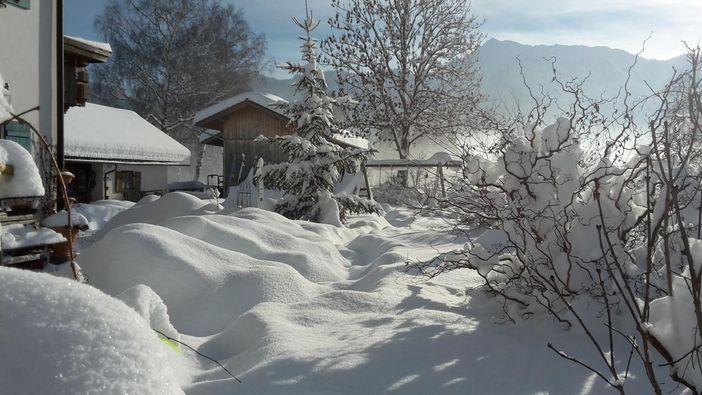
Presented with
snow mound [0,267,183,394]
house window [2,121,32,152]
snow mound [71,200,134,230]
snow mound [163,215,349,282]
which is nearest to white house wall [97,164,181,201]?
snow mound [71,200,134,230]

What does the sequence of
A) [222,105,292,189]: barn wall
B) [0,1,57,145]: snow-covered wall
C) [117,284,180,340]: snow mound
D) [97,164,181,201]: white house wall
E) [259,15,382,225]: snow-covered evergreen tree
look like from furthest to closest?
[97,164,181,201]: white house wall < [222,105,292,189]: barn wall < [259,15,382,225]: snow-covered evergreen tree < [0,1,57,145]: snow-covered wall < [117,284,180,340]: snow mound

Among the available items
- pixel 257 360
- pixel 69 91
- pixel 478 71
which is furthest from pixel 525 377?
pixel 478 71

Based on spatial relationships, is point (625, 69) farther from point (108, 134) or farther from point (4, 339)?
point (108, 134)

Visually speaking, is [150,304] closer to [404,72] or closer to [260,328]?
[260,328]

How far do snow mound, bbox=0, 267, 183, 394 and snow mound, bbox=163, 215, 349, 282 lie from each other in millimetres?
4163

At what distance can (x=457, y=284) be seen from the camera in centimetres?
558

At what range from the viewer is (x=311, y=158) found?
10656mm

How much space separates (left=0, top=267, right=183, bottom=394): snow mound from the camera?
53.8 inches

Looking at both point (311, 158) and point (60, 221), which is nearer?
point (60, 221)

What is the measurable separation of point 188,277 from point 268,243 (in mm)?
1843

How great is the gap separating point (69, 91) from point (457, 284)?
6056mm

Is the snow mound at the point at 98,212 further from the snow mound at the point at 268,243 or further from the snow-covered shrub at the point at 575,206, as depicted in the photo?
the snow-covered shrub at the point at 575,206

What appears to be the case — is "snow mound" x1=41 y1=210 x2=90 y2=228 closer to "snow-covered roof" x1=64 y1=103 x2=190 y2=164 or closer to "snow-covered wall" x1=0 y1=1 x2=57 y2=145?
"snow-covered wall" x1=0 y1=1 x2=57 y2=145

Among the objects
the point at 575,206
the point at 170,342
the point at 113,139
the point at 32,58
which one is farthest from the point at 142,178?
the point at 575,206
